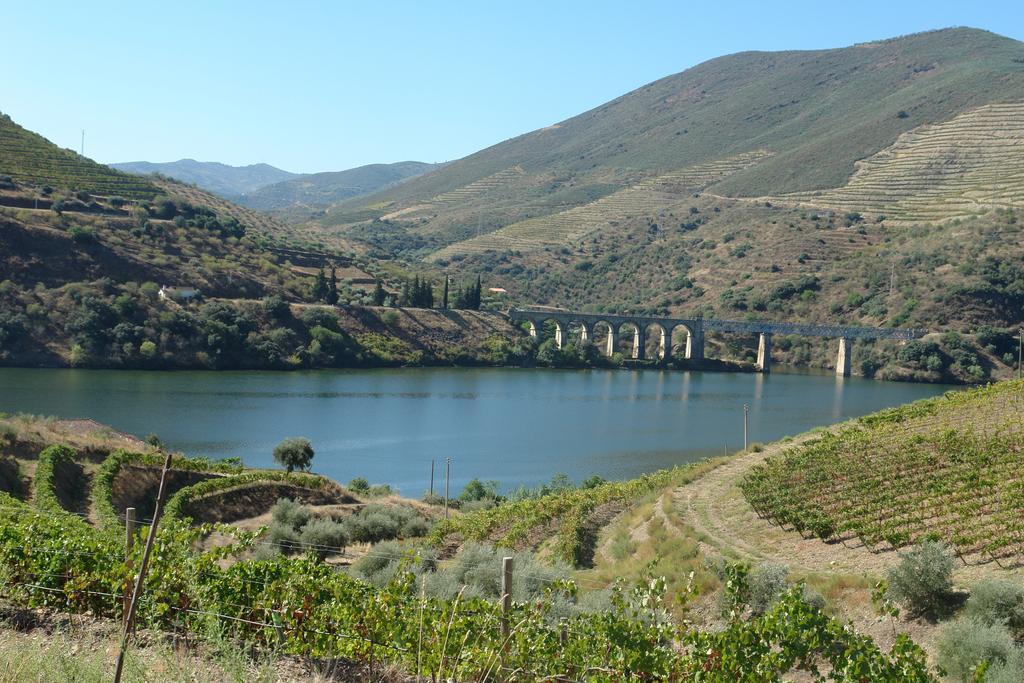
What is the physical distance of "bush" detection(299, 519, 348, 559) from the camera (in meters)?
17.3

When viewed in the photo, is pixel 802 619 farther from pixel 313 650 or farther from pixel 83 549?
pixel 83 549

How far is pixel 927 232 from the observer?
94.9 meters

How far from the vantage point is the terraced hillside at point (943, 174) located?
4055 inches

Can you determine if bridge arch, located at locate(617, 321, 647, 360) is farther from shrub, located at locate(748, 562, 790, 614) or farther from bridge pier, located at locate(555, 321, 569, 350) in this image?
shrub, located at locate(748, 562, 790, 614)

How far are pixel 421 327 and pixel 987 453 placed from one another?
5648 cm

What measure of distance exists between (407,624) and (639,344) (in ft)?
253

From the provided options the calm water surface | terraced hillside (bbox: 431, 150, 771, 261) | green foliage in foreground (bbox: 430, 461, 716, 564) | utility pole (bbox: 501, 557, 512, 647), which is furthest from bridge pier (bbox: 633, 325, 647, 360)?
utility pole (bbox: 501, 557, 512, 647)

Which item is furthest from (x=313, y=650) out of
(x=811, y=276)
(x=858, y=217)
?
(x=858, y=217)

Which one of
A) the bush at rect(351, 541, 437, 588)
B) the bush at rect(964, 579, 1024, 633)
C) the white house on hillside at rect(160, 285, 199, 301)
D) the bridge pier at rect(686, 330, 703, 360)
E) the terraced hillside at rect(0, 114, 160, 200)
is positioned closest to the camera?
the bush at rect(964, 579, 1024, 633)

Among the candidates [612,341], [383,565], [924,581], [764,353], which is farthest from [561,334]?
[924,581]

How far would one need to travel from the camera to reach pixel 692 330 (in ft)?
271

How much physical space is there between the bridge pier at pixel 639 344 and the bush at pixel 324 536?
217 ft

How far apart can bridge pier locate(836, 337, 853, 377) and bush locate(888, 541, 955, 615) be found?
2789 inches

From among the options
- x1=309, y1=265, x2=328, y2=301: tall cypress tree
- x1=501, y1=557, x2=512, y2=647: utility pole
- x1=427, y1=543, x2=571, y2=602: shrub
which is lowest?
x1=427, y1=543, x2=571, y2=602: shrub
